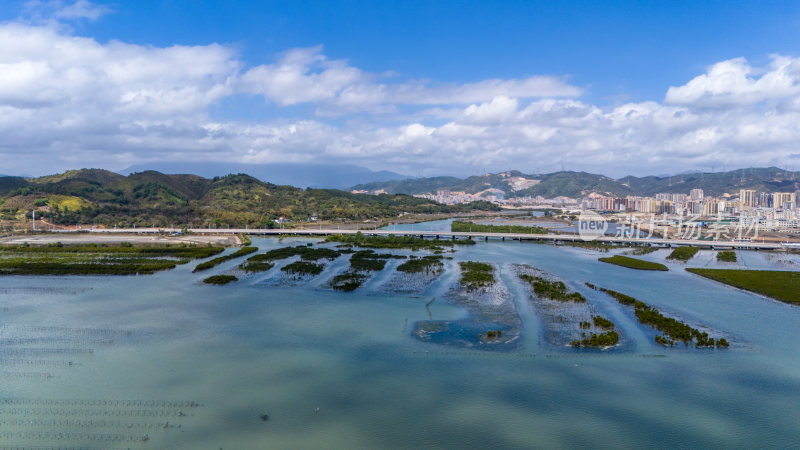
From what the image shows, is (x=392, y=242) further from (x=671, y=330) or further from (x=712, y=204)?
(x=712, y=204)

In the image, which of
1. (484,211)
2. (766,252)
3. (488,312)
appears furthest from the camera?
(484,211)

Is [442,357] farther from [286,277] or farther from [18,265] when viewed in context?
[18,265]

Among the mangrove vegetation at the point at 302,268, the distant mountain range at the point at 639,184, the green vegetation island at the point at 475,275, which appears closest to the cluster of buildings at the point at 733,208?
the distant mountain range at the point at 639,184

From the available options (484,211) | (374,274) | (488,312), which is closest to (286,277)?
(374,274)

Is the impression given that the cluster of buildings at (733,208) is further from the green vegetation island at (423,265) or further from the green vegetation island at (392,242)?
the green vegetation island at (423,265)

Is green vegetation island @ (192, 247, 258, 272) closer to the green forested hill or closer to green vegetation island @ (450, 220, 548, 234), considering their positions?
the green forested hill

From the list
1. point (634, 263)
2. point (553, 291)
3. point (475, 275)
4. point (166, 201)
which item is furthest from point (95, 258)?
point (166, 201)
